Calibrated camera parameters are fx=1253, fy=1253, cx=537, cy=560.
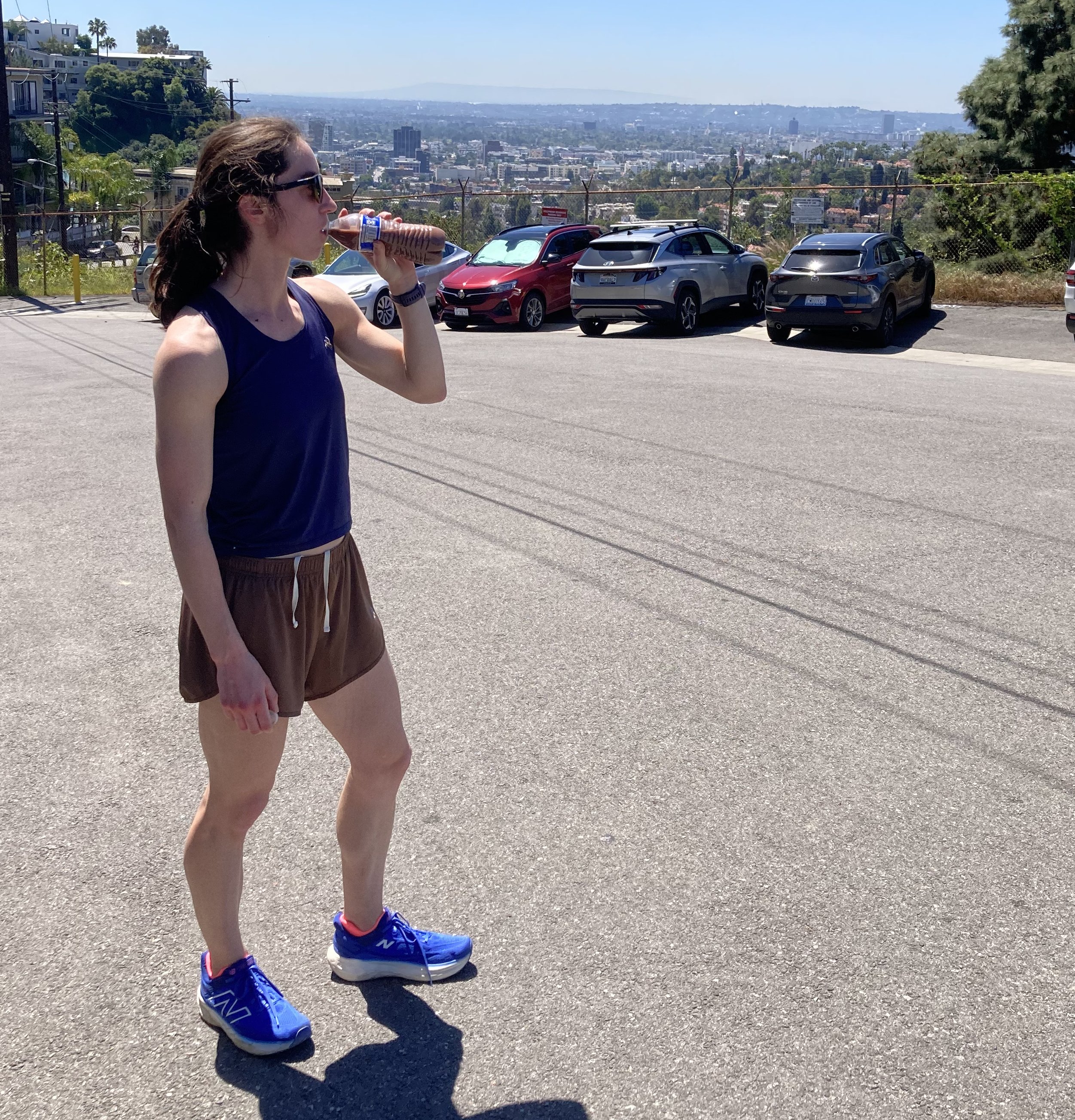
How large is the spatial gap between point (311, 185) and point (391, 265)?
33 centimetres

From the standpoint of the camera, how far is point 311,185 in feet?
8.77

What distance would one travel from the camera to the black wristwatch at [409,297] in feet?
10.0

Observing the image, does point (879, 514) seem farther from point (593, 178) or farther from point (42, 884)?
point (593, 178)

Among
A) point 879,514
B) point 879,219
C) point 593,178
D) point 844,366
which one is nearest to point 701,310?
point 844,366

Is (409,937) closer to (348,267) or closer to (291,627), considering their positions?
(291,627)

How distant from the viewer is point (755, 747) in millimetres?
4551

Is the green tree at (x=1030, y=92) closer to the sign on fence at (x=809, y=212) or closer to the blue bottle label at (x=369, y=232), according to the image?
the sign on fence at (x=809, y=212)

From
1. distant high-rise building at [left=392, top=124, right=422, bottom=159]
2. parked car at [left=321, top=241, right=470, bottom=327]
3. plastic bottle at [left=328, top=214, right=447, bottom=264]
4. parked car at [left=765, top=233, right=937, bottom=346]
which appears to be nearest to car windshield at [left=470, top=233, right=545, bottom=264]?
parked car at [left=321, top=241, right=470, bottom=327]

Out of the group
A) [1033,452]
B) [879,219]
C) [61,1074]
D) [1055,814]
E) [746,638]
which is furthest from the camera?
[879,219]

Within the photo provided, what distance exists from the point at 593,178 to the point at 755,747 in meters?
25.5

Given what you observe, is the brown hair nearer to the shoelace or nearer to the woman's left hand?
the woman's left hand

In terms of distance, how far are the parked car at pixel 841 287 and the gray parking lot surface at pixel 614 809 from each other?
899 cm

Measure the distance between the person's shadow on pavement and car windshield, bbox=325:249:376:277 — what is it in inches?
760

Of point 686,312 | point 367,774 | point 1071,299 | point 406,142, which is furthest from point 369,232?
point 406,142
